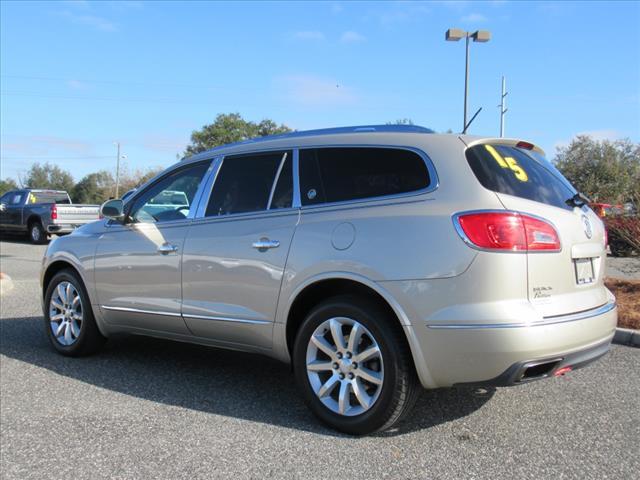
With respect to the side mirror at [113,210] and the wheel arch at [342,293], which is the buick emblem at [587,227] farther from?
the side mirror at [113,210]

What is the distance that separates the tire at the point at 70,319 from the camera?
537cm

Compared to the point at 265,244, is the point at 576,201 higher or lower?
higher

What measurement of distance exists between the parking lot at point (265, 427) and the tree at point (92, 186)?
255 ft

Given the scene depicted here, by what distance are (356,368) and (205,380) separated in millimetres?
1705

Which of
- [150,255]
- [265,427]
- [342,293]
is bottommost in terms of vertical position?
[265,427]

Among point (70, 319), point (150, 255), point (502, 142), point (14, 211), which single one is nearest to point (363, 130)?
point (502, 142)

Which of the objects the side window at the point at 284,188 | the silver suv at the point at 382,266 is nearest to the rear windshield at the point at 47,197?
the silver suv at the point at 382,266

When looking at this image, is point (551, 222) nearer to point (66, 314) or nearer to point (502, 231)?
point (502, 231)

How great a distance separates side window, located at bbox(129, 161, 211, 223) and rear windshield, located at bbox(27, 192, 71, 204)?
17.6m

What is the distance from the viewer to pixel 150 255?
4.76m

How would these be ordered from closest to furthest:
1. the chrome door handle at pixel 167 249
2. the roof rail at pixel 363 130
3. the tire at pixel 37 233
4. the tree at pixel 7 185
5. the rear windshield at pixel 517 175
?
1. the rear windshield at pixel 517 175
2. the roof rail at pixel 363 130
3. the chrome door handle at pixel 167 249
4. the tire at pixel 37 233
5. the tree at pixel 7 185

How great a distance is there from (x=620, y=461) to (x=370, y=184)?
2.08 metres

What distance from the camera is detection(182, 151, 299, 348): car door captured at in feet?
13.1

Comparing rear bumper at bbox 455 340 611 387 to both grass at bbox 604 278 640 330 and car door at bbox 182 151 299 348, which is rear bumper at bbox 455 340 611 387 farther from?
grass at bbox 604 278 640 330
